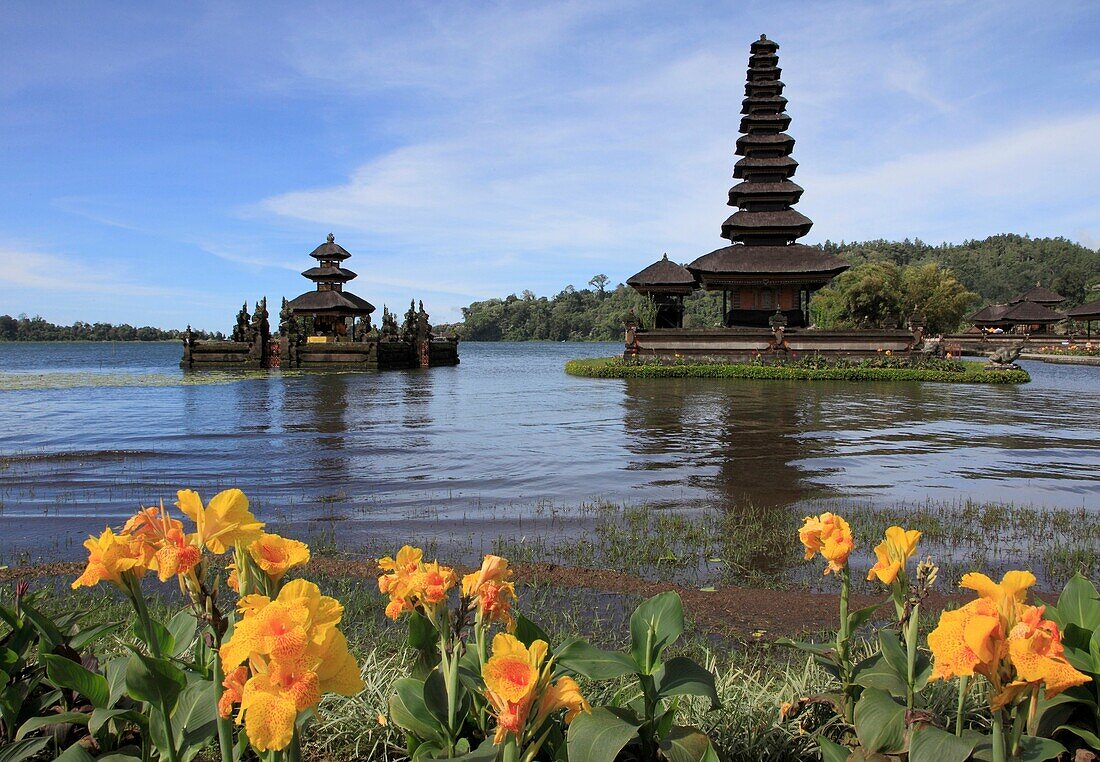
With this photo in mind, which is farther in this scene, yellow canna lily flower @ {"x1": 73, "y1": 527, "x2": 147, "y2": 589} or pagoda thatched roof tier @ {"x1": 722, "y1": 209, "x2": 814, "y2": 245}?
pagoda thatched roof tier @ {"x1": 722, "y1": 209, "x2": 814, "y2": 245}

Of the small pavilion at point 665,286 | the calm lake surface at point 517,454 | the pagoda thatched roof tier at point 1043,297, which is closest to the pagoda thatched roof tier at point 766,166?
the small pavilion at point 665,286

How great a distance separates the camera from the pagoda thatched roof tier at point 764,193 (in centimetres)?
4116

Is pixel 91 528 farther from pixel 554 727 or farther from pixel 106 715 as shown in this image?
pixel 554 727

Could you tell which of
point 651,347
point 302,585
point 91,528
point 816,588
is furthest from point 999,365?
point 302,585

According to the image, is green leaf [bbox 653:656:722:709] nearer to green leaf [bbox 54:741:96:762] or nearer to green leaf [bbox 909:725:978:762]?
green leaf [bbox 909:725:978:762]

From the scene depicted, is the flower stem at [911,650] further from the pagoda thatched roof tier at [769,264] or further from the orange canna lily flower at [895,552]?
the pagoda thatched roof tier at [769,264]

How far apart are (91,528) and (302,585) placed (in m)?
8.41

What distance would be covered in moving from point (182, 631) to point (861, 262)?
11265cm

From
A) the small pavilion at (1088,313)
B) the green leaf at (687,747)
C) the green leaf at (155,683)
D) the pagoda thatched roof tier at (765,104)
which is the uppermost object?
the pagoda thatched roof tier at (765,104)

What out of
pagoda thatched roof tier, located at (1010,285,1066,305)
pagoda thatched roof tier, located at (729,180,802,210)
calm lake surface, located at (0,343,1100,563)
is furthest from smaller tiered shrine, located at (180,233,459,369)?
pagoda thatched roof tier, located at (1010,285,1066,305)

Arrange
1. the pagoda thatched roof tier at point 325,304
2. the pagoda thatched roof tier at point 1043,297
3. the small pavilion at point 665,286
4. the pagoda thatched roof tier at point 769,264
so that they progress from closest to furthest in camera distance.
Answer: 1. the pagoda thatched roof tier at point 769,264
2. the small pavilion at point 665,286
3. the pagoda thatched roof tier at point 325,304
4. the pagoda thatched roof tier at point 1043,297

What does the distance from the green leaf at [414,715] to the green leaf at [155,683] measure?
2.06 ft

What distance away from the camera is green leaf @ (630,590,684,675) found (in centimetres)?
223

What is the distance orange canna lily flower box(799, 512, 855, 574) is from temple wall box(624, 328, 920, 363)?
36014mm
